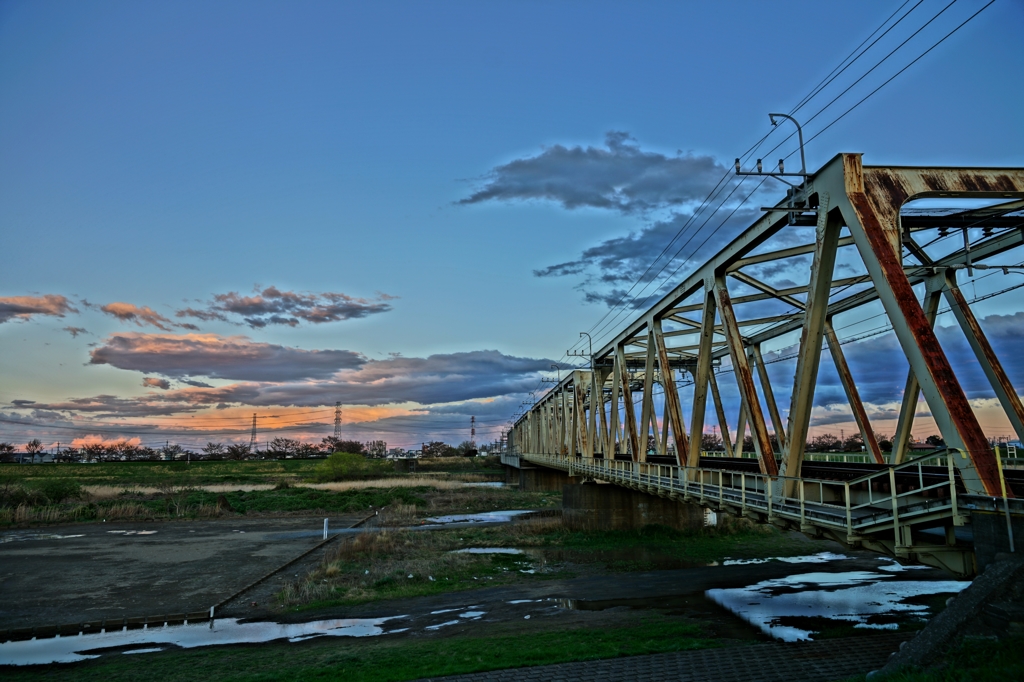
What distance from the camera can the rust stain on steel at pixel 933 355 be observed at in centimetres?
1159

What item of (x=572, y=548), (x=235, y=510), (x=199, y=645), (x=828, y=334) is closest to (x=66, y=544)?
(x=235, y=510)

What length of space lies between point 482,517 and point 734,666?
4043 cm

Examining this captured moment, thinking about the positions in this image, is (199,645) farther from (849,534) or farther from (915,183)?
(915,183)

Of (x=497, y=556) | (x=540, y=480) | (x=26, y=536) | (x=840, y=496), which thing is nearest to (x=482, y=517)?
(x=497, y=556)

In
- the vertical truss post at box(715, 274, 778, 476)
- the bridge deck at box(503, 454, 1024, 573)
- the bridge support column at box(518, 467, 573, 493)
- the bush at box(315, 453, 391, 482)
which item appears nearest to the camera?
the bridge deck at box(503, 454, 1024, 573)

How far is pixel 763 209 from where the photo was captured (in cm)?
1822

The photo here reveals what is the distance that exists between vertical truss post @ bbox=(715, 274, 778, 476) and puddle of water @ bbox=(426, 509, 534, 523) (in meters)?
32.3

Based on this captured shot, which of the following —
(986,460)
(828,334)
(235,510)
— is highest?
(828,334)

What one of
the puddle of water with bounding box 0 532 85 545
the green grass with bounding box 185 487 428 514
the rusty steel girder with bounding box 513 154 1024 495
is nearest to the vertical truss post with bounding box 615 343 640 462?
the rusty steel girder with bounding box 513 154 1024 495

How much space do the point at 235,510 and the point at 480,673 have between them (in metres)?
51.6

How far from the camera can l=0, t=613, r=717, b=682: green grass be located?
47.5 ft

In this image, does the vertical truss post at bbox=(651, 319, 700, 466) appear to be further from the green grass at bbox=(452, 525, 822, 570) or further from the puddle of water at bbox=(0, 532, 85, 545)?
the puddle of water at bbox=(0, 532, 85, 545)

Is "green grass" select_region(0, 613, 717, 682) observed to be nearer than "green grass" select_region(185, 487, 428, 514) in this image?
Yes

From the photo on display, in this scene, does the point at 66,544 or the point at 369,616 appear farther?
the point at 66,544
